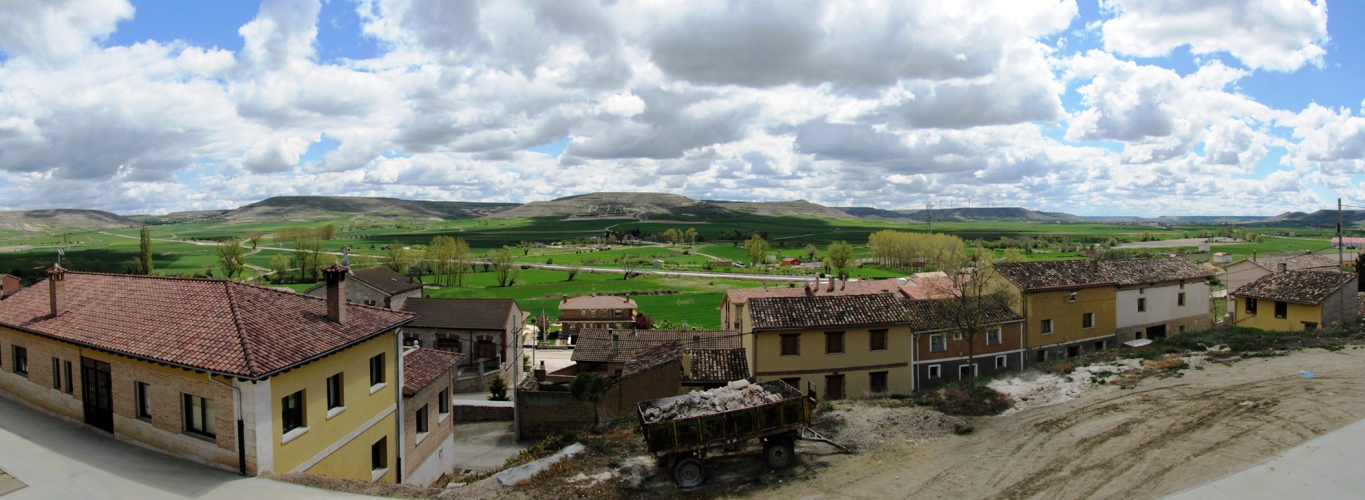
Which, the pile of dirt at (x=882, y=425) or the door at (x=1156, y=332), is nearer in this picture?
the pile of dirt at (x=882, y=425)

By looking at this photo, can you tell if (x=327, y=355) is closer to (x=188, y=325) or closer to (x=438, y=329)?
(x=188, y=325)

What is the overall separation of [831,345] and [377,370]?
2129 cm

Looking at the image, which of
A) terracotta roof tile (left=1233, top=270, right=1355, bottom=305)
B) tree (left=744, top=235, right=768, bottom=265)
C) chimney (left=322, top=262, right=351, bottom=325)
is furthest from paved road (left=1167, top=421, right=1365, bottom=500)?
tree (left=744, top=235, right=768, bottom=265)

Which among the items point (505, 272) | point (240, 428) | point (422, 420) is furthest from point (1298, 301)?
point (505, 272)

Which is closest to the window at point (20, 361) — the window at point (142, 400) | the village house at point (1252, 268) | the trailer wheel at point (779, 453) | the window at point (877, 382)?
the window at point (142, 400)

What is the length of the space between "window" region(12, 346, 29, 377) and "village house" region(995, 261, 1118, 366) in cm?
4253

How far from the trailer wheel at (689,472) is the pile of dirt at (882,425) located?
203 inches

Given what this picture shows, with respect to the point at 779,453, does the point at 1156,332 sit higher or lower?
lower

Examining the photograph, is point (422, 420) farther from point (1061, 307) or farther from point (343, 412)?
point (1061, 307)

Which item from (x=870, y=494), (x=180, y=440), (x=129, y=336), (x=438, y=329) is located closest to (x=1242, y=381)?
(x=870, y=494)

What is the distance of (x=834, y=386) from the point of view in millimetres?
34250

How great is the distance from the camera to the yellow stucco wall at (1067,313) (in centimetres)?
3981

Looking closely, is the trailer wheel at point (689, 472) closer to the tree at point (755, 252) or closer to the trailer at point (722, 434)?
the trailer at point (722, 434)

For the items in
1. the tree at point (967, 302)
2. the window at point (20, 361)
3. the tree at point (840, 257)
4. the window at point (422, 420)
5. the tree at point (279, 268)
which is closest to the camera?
the window at point (20, 361)
